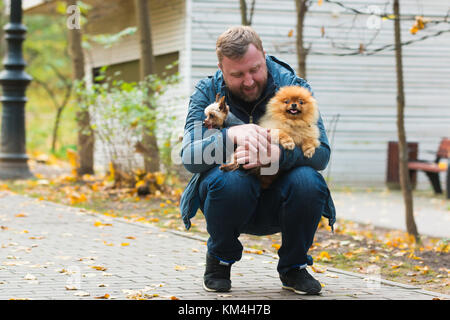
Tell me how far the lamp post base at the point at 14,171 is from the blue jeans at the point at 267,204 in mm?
9554

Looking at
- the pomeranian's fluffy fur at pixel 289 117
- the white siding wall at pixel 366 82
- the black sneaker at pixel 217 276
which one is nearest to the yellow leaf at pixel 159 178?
the black sneaker at pixel 217 276

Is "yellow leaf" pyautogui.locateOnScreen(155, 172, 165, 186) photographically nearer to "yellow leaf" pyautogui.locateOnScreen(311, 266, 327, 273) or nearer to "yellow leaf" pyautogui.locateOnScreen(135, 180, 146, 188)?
"yellow leaf" pyautogui.locateOnScreen(135, 180, 146, 188)

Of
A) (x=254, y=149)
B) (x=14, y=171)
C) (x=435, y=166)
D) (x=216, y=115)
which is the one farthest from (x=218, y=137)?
(x=435, y=166)

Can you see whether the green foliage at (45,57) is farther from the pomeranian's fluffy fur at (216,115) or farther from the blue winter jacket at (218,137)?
the pomeranian's fluffy fur at (216,115)

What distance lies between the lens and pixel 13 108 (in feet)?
43.9

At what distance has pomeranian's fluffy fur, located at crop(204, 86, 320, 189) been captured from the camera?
4469mm

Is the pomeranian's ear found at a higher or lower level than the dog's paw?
higher

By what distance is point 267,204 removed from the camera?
4500 millimetres

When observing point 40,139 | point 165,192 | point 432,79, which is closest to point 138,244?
point 165,192

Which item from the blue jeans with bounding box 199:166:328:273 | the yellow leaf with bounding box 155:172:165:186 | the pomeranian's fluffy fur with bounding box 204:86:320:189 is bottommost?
the yellow leaf with bounding box 155:172:165:186

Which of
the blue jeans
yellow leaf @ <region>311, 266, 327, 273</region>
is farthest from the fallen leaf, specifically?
the blue jeans

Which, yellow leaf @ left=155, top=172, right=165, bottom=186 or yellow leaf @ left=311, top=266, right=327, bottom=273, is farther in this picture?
yellow leaf @ left=155, top=172, right=165, bottom=186

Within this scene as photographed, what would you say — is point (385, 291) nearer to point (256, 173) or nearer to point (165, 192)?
point (256, 173)

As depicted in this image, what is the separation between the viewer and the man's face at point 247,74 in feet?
14.6
